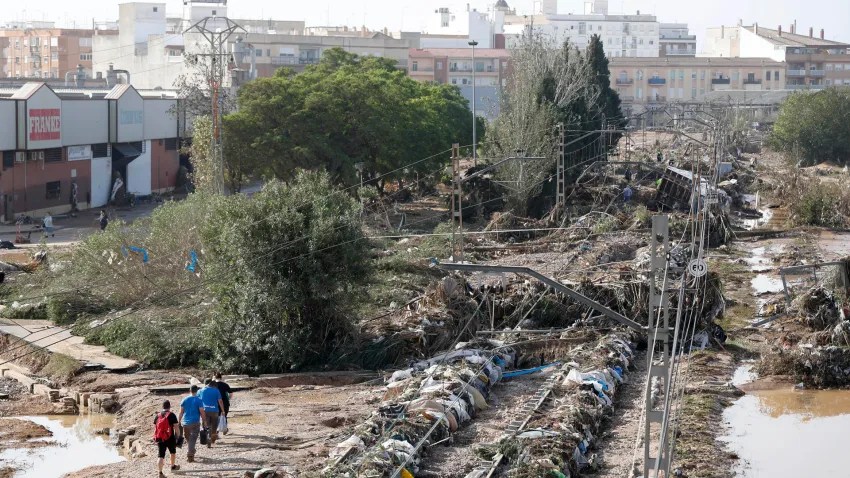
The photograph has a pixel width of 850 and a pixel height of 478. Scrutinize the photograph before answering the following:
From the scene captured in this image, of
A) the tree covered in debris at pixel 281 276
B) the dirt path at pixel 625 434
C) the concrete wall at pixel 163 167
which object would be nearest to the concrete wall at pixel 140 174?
the concrete wall at pixel 163 167

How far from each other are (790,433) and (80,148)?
118 feet

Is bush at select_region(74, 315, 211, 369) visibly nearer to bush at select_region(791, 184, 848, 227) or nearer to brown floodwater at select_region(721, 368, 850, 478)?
brown floodwater at select_region(721, 368, 850, 478)

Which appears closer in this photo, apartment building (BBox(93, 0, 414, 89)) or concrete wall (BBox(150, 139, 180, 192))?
concrete wall (BBox(150, 139, 180, 192))

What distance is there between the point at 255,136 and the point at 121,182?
10.7 meters

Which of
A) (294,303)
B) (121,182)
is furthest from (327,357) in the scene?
(121,182)

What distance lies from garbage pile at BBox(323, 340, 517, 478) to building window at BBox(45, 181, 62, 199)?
28.4 metres

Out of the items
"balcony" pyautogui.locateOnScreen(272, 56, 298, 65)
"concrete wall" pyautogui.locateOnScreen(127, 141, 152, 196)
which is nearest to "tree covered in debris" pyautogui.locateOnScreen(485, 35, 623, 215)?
"concrete wall" pyautogui.locateOnScreen(127, 141, 152, 196)

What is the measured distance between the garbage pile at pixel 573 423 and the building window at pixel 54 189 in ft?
97.4

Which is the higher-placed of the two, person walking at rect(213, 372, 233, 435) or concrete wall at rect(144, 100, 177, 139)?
concrete wall at rect(144, 100, 177, 139)

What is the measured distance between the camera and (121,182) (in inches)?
2074

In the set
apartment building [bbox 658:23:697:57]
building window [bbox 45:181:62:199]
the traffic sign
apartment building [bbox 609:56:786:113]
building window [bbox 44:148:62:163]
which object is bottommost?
building window [bbox 45:181:62:199]

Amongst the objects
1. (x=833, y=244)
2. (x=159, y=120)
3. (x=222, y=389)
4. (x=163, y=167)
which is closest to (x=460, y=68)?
(x=163, y=167)

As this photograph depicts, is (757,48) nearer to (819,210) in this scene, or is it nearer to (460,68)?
(460,68)

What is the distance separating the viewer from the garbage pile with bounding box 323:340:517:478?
15685mm
